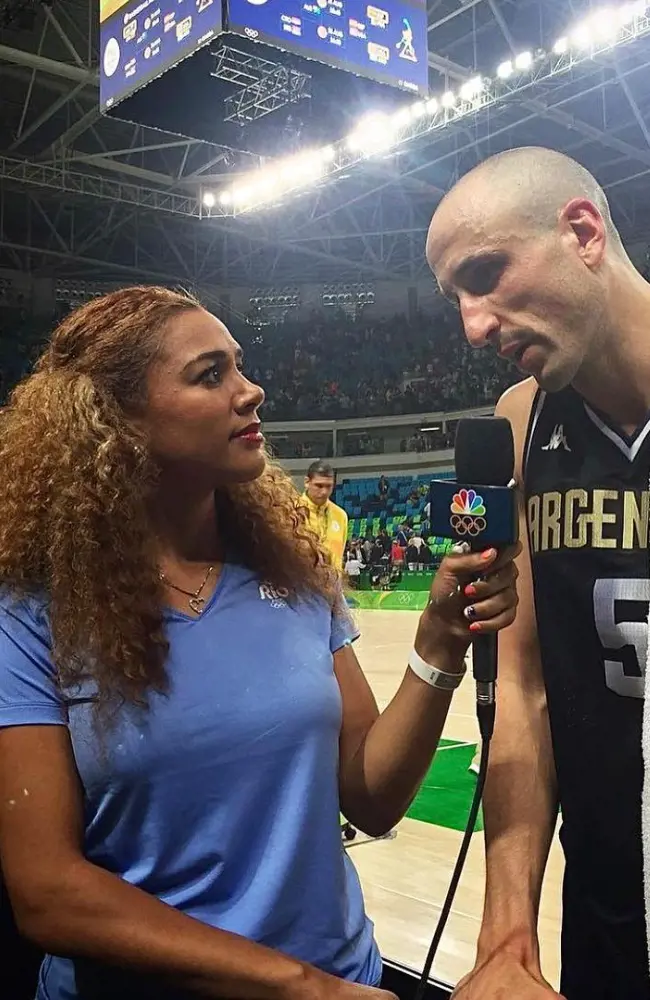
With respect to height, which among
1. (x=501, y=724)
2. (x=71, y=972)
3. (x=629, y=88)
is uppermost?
(x=629, y=88)

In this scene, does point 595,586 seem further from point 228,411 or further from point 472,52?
point 472,52

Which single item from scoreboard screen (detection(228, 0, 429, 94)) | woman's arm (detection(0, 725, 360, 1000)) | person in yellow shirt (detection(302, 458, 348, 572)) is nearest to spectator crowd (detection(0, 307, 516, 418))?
scoreboard screen (detection(228, 0, 429, 94))

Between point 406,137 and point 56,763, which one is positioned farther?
point 406,137

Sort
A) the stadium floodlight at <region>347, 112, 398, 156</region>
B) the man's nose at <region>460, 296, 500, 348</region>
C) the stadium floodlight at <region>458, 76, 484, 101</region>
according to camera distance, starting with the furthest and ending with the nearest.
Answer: the stadium floodlight at <region>347, 112, 398, 156</region> → the stadium floodlight at <region>458, 76, 484, 101</region> → the man's nose at <region>460, 296, 500, 348</region>

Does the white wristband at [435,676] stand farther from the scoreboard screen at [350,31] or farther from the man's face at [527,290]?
the scoreboard screen at [350,31]

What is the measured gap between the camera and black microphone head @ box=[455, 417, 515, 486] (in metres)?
1.13

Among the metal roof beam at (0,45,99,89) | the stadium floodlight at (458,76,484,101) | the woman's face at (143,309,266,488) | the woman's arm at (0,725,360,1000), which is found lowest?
the woman's arm at (0,725,360,1000)

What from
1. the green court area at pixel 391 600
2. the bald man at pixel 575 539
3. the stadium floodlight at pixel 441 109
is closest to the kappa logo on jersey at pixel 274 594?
the bald man at pixel 575 539

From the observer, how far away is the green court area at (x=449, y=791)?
12.0ft

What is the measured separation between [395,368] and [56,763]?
71.2 feet

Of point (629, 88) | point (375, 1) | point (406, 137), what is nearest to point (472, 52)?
point (406, 137)

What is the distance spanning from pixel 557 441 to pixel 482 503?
251mm

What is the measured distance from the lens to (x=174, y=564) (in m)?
1.29

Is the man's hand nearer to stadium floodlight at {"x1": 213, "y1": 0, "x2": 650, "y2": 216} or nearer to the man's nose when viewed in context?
the man's nose
